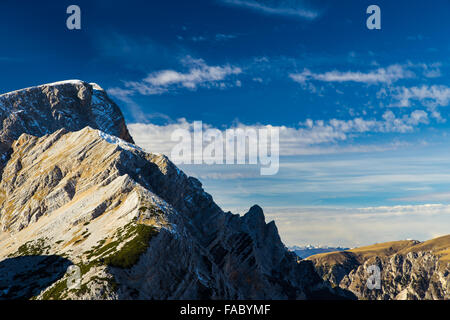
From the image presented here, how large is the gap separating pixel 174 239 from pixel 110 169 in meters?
65.8

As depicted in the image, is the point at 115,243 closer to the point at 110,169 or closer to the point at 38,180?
the point at 110,169

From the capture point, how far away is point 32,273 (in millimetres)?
115562

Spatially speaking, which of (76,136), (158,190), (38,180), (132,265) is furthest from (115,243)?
(76,136)

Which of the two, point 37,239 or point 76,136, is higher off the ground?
point 76,136

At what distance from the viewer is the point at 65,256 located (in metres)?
117

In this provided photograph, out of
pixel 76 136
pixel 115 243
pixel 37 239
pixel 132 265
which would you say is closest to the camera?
pixel 132 265
